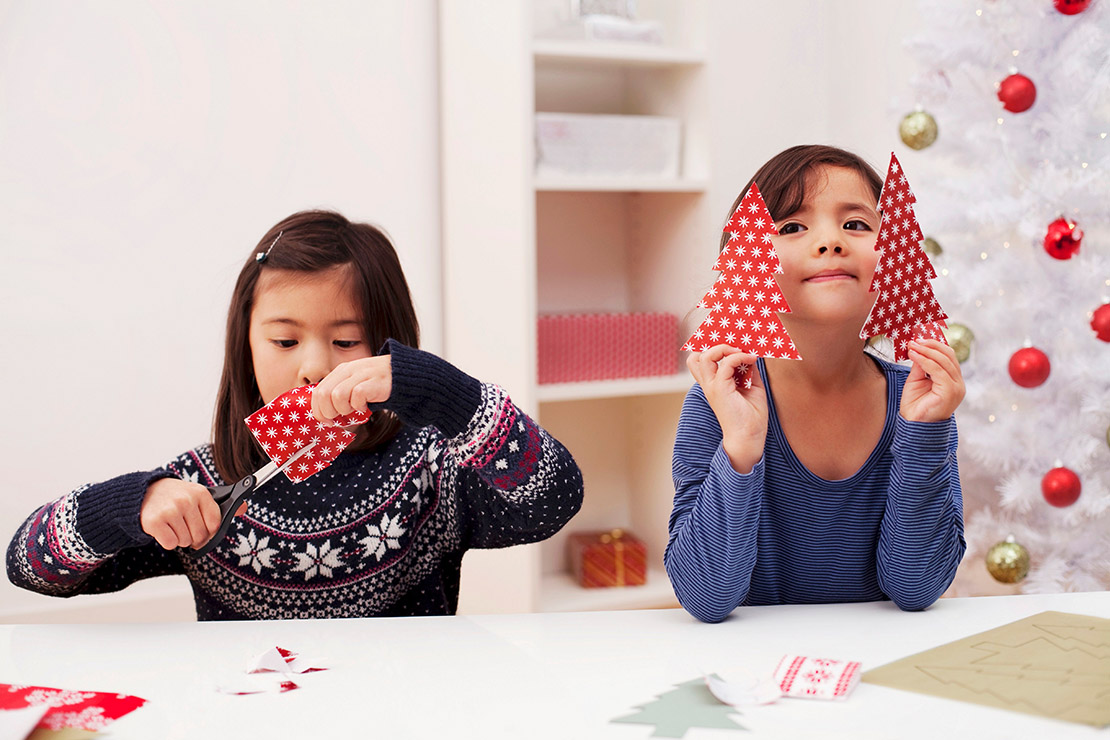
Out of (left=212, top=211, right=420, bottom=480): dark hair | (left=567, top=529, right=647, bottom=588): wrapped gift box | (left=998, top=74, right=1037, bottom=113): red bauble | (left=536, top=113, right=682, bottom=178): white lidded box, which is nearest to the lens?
(left=212, top=211, right=420, bottom=480): dark hair

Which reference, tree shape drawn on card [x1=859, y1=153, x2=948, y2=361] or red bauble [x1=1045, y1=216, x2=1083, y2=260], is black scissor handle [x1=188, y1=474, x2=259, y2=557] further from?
red bauble [x1=1045, y1=216, x2=1083, y2=260]

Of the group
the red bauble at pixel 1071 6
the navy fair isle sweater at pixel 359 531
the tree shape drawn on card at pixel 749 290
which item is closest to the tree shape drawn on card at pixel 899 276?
the tree shape drawn on card at pixel 749 290

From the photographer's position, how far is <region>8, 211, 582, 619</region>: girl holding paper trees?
3.54 feet

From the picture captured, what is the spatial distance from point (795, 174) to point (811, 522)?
39cm

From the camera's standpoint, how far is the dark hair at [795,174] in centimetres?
108

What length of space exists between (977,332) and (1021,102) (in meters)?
0.44

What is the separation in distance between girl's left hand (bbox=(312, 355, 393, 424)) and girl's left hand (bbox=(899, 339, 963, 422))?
0.53m

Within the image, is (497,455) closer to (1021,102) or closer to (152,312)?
(1021,102)

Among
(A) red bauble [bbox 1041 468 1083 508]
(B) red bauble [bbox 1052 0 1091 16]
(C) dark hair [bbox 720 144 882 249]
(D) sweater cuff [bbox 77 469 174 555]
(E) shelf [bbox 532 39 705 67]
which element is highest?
(E) shelf [bbox 532 39 705 67]

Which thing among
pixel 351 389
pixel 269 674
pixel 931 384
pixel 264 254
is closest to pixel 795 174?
pixel 931 384

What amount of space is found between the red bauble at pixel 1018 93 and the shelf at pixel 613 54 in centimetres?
77

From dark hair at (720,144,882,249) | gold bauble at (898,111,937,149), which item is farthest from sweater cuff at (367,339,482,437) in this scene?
gold bauble at (898,111,937,149)

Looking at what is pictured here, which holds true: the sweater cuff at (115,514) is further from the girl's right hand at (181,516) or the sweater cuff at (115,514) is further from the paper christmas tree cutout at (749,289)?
the paper christmas tree cutout at (749,289)

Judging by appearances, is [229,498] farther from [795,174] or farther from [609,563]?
[609,563]
